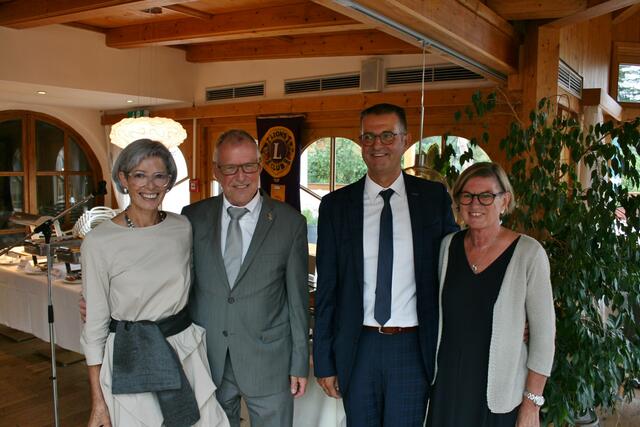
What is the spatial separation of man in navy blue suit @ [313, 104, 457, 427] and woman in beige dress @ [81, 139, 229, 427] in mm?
497

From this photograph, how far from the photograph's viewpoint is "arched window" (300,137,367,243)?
5.80m

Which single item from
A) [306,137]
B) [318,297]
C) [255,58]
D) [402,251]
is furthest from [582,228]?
[255,58]

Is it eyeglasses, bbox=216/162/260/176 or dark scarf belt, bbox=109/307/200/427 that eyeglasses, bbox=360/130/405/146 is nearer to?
eyeglasses, bbox=216/162/260/176

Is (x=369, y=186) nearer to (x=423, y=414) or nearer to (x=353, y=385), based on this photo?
(x=353, y=385)

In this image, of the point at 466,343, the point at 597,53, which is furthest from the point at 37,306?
the point at 597,53

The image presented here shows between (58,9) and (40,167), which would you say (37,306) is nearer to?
(58,9)

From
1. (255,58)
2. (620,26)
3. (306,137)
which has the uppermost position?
(620,26)

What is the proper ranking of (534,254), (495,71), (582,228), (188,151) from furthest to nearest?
(188,151)
(495,71)
(582,228)
(534,254)

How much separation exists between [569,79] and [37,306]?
463 centimetres

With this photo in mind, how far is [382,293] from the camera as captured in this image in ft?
6.13

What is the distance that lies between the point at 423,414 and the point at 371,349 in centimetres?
32

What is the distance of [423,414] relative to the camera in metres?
1.93

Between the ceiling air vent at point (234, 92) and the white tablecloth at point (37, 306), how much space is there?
303cm

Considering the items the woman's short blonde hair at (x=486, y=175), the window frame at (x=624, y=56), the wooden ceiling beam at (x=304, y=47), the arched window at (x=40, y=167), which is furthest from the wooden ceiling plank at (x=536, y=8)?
the arched window at (x=40, y=167)
